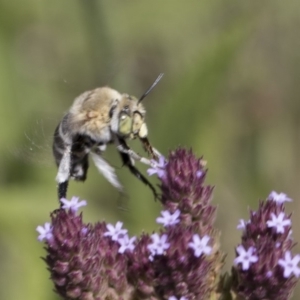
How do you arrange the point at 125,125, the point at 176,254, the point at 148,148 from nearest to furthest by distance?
the point at 176,254 → the point at 125,125 → the point at 148,148

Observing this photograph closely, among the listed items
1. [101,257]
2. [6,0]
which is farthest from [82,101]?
[6,0]

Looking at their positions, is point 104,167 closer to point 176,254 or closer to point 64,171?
point 64,171

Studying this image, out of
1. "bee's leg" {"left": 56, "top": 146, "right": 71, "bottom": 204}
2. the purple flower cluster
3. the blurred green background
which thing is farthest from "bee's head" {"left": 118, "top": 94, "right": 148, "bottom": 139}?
the purple flower cluster

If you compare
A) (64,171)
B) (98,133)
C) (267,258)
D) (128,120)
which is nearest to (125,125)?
(128,120)

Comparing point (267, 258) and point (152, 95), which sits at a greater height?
point (152, 95)

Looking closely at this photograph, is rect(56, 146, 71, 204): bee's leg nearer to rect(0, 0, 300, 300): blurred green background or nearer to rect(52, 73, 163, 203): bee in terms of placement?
rect(52, 73, 163, 203): bee

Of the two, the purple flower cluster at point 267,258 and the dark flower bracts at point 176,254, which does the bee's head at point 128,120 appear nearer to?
the dark flower bracts at point 176,254

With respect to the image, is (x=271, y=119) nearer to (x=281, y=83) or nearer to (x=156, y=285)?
(x=281, y=83)
